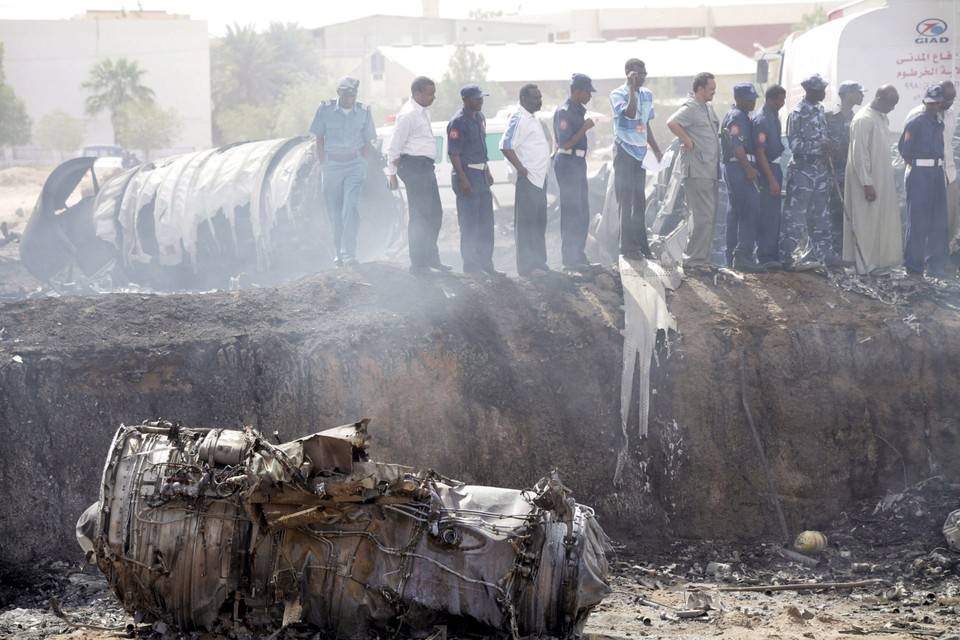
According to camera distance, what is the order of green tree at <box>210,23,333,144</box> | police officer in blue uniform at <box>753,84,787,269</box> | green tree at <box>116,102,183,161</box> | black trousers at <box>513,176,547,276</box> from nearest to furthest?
black trousers at <box>513,176,547,276</box> → police officer in blue uniform at <box>753,84,787,269</box> → green tree at <box>116,102,183,161</box> → green tree at <box>210,23,333,144</box>

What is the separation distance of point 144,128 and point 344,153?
1358 inches

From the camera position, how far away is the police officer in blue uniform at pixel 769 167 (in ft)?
33.8

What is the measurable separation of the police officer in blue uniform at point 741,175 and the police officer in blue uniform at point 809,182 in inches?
18.5

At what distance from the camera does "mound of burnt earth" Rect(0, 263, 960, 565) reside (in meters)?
8.43

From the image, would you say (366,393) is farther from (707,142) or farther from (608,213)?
(608,213)

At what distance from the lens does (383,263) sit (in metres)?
10.4

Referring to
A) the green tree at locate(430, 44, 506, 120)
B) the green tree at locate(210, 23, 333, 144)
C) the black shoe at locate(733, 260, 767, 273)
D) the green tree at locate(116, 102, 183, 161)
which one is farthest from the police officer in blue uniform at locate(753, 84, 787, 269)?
the green tree at locate(210, 23, 333, 144)

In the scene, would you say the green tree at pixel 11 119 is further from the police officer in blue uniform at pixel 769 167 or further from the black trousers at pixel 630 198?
the police officer in blue uniform at pixel 769 167

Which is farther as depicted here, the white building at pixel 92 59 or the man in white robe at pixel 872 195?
the white building at pixel 92 59

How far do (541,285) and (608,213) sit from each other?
157 inches

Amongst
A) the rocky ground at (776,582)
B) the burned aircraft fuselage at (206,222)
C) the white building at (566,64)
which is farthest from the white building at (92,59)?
the rocky ground at (776,582)

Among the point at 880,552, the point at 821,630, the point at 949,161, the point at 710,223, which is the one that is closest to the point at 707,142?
the point at 710,223

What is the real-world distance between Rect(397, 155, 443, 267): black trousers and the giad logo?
7727mm

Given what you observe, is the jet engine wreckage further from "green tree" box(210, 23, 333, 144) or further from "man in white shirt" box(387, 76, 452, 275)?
"green tree" box(210, 23, 333, 144)
